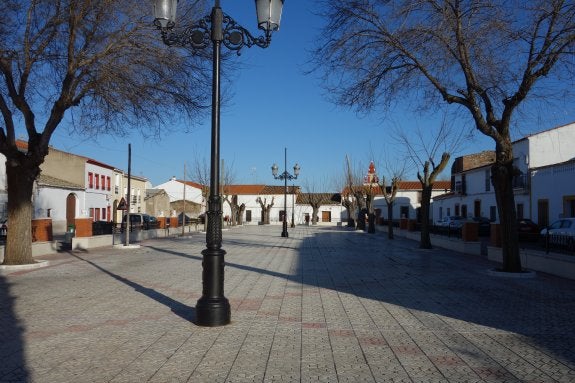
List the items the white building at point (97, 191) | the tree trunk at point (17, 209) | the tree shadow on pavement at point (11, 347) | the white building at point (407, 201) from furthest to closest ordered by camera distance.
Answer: the white building at point (407, 201) < the white building at point (97, 191) < the tree trunk at point (17, 209) < the tree shadow on pavement at point (11, 347)

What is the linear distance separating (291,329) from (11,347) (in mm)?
3267

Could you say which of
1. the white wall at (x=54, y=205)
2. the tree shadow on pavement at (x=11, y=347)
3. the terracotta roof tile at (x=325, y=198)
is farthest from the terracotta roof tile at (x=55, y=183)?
the terracotta roof tile at (x=325, y=198)

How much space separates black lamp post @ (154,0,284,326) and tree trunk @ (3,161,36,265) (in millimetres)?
7030

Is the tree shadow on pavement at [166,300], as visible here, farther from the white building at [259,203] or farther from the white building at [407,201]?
the white building at [259,203]

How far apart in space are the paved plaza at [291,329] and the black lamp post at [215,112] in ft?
1.03

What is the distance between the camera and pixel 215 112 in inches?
289

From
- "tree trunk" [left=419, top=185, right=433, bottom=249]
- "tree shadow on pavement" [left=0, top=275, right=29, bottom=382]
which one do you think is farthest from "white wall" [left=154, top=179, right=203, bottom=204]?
"tree shadow on pavement" [left=0, top=275, right=29, bottom=382]

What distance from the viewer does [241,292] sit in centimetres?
996

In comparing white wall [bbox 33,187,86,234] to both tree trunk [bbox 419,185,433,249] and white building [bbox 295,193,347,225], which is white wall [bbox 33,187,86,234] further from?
white building [bbox 295,193,347,225]

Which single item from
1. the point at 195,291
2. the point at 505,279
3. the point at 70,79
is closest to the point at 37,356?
the point at 195,291

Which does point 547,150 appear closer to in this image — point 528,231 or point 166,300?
point 528,231

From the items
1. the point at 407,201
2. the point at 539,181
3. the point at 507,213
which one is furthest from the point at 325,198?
the point at 507,213

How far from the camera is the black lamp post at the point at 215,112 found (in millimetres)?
6957

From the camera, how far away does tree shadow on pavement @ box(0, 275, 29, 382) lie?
16.0ft
